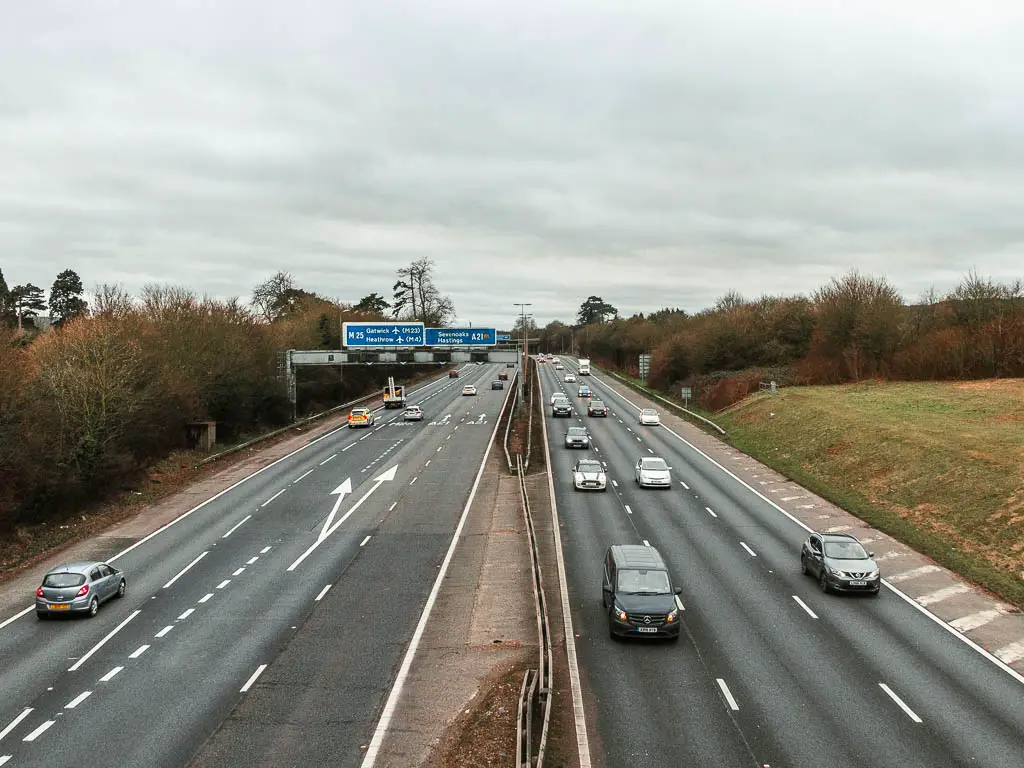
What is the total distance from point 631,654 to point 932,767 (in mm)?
6872

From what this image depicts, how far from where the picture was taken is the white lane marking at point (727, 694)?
51.1 feet

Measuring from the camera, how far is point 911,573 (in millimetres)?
25234

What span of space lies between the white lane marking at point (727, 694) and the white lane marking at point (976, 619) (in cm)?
795

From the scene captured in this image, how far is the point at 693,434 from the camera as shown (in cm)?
5997

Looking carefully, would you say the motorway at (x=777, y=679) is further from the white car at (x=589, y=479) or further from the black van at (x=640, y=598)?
the white car at (x=589, y=479)

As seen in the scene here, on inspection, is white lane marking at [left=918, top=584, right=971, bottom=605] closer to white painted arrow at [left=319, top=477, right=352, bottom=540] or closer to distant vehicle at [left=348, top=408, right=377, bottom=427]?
white painted arrow at [left=319, top=477, right=352, bottom=540]

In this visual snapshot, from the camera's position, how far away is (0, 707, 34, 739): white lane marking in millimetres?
14703

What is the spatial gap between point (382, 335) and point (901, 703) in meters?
60.5

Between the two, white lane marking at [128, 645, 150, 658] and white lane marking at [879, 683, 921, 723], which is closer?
white lane marking at [879, 683, 921, 723]

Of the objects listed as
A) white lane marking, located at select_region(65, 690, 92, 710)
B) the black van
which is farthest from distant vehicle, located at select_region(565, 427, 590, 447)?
white lane marking, located at select_region(65, 690, 92, 710)

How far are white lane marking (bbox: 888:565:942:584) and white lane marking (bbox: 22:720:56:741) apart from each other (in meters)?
23.2

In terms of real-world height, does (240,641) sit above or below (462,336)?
below

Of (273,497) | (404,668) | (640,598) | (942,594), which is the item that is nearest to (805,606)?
(942,594)

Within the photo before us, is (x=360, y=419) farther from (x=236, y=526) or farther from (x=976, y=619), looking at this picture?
(x=976, y=619)
